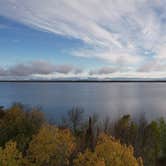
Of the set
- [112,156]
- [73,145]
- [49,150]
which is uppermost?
[112,156]

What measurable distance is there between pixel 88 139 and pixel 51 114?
31.2 metres

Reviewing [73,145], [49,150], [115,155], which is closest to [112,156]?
[115,155]

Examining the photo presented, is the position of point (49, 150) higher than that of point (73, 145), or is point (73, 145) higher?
point (49, 150)

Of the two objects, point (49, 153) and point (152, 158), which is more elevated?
point (49, 153)

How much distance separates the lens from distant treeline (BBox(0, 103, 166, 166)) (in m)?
18.0

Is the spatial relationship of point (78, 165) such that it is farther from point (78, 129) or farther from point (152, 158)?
point (78, 129)

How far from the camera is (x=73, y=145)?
2558 cm

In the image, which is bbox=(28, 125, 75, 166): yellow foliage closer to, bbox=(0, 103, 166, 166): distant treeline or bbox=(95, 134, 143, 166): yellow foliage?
bbox=(0, 103, 166, 166): distant treeline

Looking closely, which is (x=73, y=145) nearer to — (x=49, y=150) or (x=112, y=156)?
(x=49, y=150)

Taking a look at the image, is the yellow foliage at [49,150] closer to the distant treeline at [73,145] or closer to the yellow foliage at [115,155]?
the distant treeline at [73,145]

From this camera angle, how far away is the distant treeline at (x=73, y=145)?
18.0 m

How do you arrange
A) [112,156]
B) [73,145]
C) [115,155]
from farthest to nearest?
[73,145], [115,155], [112,156]

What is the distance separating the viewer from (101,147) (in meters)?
18.5

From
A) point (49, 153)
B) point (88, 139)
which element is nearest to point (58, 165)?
point (49, 153)
